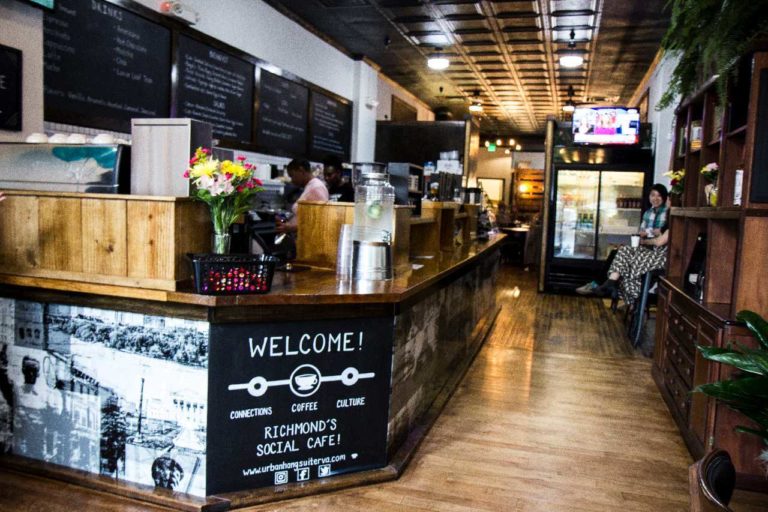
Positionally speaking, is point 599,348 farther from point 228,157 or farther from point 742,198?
point 228,157

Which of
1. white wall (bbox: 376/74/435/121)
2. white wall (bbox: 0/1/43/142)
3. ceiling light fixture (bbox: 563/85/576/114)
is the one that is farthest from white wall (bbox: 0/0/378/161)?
ceiling light fixture (bbox: 563/85/576/114)

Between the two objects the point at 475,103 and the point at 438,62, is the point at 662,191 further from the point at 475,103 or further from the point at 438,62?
the point at 475,103

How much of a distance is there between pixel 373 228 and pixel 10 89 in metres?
2.24

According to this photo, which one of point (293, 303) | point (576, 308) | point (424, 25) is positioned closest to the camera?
point (293, 303)

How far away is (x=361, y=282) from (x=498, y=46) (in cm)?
620

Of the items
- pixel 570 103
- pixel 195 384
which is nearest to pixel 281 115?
pixel 195 384

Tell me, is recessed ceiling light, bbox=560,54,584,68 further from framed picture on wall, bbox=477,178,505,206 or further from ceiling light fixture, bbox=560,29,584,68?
framed picture on wall, bbox=477,178,505,206

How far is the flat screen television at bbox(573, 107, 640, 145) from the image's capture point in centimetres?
908

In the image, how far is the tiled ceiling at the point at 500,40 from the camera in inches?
275

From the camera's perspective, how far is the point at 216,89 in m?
6.04

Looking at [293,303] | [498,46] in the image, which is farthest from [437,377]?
[498,46]

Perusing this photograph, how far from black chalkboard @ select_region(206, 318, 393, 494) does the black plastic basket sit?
0.56ft

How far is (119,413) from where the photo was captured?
285cm

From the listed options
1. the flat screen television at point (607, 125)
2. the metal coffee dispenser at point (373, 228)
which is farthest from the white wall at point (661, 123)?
the metal coffee dispenser at point (373, 228)
